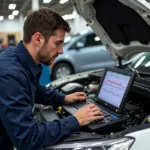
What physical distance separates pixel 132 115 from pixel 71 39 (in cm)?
559

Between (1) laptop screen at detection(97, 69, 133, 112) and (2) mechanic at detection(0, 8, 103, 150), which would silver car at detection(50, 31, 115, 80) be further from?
(2) mechanic at detection(0, 8, 103, 150)

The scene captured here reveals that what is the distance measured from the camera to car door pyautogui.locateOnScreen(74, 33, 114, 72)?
7.22m

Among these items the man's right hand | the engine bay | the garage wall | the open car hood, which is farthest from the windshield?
the garage wall

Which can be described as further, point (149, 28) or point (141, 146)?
point (149, 28)

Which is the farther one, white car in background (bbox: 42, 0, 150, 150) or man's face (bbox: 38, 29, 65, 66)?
man's face (bbox: 38, 29, 65, 66)

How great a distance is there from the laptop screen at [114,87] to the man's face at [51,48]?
0.53 meters

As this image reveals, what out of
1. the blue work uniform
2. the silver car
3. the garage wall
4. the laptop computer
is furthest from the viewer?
the garage wall

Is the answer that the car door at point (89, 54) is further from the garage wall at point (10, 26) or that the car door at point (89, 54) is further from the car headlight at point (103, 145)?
the garage wall at point (10, 26)

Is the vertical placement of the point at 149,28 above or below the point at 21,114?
above

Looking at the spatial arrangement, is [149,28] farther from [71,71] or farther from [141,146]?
[71,71]

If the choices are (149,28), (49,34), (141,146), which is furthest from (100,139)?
(149,28)

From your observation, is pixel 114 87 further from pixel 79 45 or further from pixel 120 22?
pixel 79 45

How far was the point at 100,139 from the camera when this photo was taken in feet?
4.66

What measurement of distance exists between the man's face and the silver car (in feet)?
18.2
